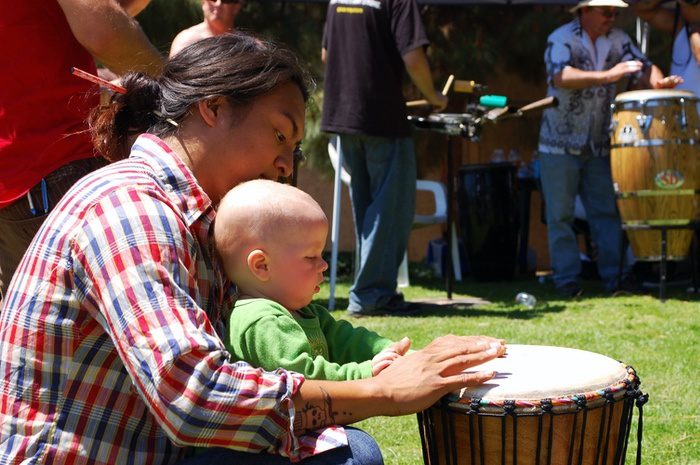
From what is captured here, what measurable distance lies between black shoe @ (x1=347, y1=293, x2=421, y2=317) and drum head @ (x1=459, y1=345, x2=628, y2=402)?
3.82 m

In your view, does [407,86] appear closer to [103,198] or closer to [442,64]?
[442,64]

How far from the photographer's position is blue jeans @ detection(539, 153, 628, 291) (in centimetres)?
699

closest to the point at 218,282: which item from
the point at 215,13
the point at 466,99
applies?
the point at 215,13

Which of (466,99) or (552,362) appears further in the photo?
(466,99)

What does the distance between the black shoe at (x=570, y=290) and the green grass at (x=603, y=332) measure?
8 centimetres

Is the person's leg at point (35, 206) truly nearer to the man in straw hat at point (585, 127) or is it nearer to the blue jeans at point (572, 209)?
the man in straw hat at point (585, 127)

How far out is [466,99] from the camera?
9578 millimetres

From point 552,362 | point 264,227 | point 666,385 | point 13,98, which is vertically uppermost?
point 13,98

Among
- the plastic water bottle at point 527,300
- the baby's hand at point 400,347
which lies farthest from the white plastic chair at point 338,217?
the baby's hand at point 400,347

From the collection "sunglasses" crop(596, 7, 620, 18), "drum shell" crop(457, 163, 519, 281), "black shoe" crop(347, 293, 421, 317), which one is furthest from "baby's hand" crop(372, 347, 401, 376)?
"drum shell" crop(457, 163, 519, 281)

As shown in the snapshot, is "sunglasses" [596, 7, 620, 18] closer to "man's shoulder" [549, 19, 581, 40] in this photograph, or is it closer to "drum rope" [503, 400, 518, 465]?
"man's shoulder" [549, 19, 581, 40]

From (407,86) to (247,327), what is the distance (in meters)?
7.49

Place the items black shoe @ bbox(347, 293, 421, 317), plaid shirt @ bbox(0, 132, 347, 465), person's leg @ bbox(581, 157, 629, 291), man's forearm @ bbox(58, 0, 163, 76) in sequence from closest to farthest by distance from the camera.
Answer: plaid shirt @ bbox(0, 132, 347, 465)
man's forearm @ bbox(58, 0, 163, 76)
black shoe @ bbox(347, 293, 421, 317)
person's leg @ bbox(581, 157, 629, 291)

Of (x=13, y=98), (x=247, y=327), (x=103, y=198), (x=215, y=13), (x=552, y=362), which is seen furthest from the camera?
(x=215, y=13)
